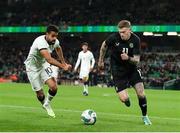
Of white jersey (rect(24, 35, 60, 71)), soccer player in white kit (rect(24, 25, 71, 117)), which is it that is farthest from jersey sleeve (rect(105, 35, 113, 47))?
white jersey (rect(24, 35, 60, 71))

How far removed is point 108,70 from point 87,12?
328 inches

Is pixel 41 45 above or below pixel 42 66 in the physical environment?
above

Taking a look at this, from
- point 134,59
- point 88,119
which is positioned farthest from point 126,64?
point 88,119

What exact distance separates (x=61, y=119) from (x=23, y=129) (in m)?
2.52

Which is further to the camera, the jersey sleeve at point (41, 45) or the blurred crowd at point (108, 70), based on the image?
the blurred crowd at point (108, 70)

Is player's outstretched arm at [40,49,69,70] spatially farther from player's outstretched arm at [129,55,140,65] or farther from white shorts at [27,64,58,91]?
player's outstretched arm at [129,55,140,65]

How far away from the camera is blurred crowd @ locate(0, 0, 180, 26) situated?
48.0 meters

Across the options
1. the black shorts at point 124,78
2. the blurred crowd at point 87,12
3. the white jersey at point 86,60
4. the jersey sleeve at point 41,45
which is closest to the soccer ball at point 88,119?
the black shorts at point 124,78

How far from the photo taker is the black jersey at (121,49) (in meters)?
13.0

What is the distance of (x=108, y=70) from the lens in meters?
46.2

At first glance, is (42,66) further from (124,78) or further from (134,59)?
(134,59)

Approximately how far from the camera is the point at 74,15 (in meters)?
52.8

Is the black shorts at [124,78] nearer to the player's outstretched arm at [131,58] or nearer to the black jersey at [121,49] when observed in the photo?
the black jersey at [121,49]

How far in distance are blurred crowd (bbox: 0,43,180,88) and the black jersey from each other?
28263mm
